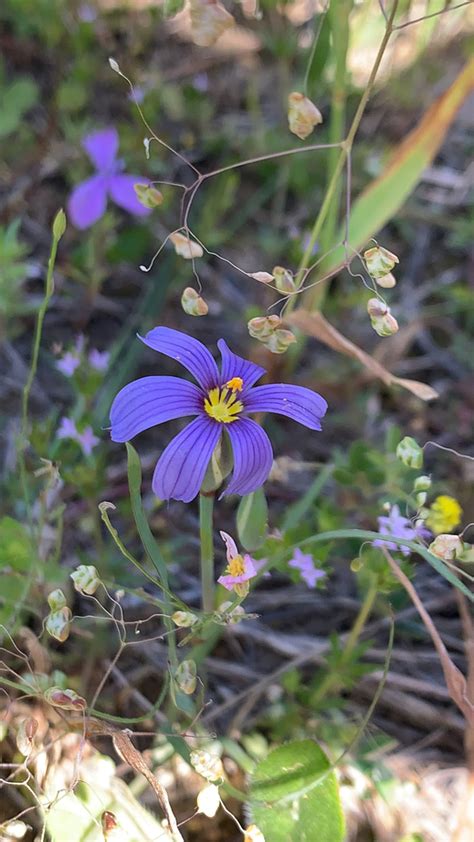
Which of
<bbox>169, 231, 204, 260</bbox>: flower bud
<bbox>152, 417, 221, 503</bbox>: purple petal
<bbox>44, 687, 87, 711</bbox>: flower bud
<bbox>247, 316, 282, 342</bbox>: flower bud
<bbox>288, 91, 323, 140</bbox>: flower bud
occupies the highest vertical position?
<bbox>288, 91, 323, 140</bbox>: flower bud

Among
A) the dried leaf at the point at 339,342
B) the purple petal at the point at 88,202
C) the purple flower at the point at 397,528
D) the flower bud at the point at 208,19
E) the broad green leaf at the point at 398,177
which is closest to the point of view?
the flower bud at the point at 208,19

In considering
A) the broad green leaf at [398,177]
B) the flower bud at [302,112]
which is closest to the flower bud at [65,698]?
the flower bud at [302,112]

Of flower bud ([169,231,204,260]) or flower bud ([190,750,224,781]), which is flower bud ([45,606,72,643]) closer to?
flower bud ([190,750,224,781])

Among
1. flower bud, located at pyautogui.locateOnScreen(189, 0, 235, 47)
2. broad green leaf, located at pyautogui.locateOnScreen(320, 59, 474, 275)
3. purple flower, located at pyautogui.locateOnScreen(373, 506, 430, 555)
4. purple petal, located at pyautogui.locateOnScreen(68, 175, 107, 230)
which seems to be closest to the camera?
flower bud, located at pyautogui.locateOnScreen(189, 0, 235, 47)

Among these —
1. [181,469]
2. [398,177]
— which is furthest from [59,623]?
[398,177]

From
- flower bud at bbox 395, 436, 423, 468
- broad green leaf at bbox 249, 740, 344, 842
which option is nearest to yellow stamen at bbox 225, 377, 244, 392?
flower bud at bbox 395, 436, 423, 468

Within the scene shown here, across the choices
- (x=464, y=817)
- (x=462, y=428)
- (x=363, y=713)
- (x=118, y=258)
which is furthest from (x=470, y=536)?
(x=118, y=258)

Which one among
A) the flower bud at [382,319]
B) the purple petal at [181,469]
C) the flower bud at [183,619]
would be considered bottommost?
the flower bud at [183,619]

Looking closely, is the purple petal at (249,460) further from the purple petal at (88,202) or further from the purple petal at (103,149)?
the purple petal at (103,149)
